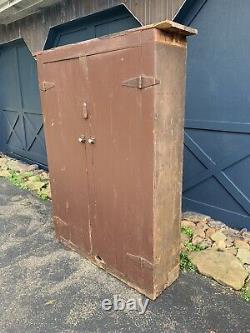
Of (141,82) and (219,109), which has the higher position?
(141,82)

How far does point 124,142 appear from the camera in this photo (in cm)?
225

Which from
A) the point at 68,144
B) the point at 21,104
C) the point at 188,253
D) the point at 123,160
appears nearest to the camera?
the point at 123,160

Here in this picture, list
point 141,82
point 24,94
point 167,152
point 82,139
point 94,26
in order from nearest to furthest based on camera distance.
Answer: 1. point 141,82
2. point 167,152
3. point 82,139
4. point 94,26
5. point 24,94

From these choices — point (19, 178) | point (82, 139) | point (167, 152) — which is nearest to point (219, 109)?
point (167, 152)

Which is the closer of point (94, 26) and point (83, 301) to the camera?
point (83, 301)

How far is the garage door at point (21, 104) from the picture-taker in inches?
246

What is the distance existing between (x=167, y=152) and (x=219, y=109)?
5.02ft

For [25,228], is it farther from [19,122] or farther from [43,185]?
[19,122]

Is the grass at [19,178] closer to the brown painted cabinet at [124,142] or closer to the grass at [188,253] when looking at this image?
the brown painted cabinet at [124,142]

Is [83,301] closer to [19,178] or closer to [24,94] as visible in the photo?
[19,178]

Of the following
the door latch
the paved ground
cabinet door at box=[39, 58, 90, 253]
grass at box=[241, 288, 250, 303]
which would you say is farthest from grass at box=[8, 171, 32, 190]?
grass at box=[241, 288, 250, 303]

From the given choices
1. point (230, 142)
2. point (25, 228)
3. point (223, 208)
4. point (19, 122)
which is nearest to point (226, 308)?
point (223, 208)

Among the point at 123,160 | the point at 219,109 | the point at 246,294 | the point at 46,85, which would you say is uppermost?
the point at 46,85

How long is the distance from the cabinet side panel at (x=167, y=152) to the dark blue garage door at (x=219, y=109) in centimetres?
126
